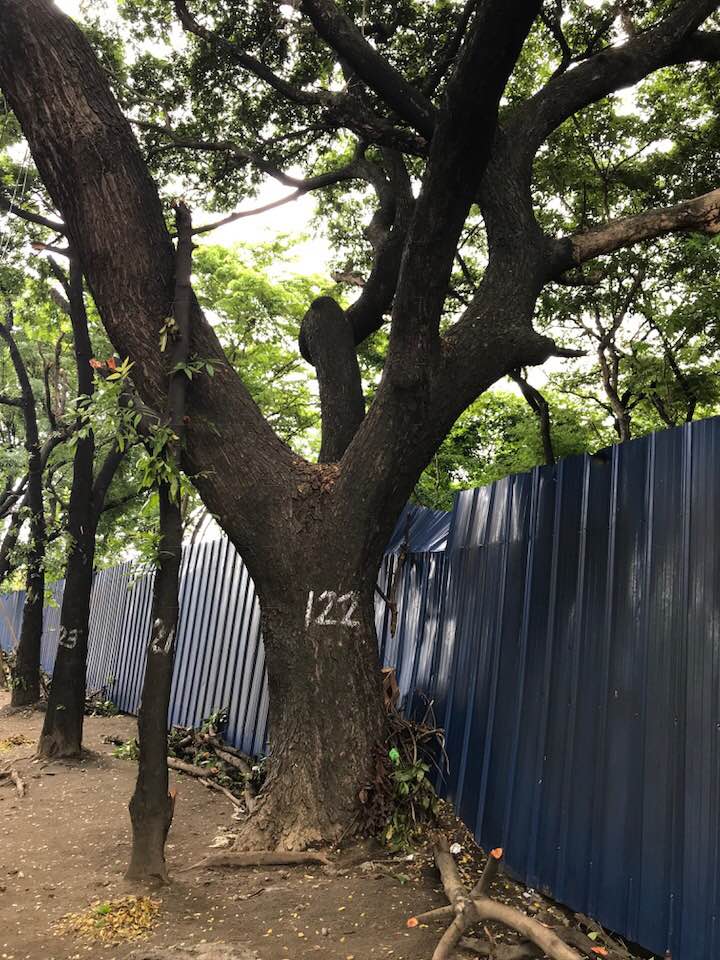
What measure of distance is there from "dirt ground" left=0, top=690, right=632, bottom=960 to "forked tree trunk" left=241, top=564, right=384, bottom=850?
278mm

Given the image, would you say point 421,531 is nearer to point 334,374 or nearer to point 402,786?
point 334,374

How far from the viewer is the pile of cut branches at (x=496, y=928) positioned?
9.99 ft

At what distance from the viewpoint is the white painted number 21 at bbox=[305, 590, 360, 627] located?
4750 millimetres

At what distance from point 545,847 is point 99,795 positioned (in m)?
4.22

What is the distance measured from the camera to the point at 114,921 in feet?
11.8

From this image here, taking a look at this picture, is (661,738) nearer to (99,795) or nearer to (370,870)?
(370,870)

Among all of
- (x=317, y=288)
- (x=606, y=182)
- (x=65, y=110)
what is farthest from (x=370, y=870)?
(x=317, y=288)

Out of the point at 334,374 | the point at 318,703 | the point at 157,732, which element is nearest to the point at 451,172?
the point at 334,374

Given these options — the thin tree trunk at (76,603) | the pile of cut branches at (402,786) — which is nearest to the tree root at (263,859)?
the pile of cut branches at (402,786)

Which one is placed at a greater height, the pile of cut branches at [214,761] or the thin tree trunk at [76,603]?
the thin tree trunk at [76,603]

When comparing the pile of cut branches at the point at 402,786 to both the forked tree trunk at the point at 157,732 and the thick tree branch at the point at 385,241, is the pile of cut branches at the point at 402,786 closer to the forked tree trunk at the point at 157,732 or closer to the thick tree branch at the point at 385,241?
the forked tree trunk at the point at 157,732

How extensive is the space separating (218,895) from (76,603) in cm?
510

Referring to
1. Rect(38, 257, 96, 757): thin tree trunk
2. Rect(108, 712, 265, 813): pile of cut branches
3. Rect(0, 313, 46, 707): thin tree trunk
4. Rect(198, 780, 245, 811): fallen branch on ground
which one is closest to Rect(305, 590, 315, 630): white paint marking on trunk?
Rect(108, 712, 265, 813): pile of cut branches

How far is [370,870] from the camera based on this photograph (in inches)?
164
